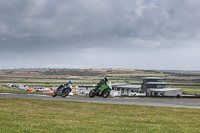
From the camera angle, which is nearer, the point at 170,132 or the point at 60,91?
the point at 170,132

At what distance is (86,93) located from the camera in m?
84.4

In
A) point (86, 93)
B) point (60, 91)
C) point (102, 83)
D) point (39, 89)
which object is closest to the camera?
point (102, 83)

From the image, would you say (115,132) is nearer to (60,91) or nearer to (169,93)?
(60,91)

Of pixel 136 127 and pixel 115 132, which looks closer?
pixel 115 132

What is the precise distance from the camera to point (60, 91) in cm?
5159

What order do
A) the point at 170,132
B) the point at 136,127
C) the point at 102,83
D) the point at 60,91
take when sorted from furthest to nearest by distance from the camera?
the point at 60,91 < the point at 102,83 < the point at 136,127 < the point at 170,132

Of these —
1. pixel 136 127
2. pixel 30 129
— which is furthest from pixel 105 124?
pixel 30 129

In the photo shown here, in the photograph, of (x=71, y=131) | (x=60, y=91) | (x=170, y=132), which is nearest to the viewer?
(x=71, y=131)

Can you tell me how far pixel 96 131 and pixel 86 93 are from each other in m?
67.7

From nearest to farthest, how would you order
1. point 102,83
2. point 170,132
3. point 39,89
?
point 170,132, point 102,83, point 39,89

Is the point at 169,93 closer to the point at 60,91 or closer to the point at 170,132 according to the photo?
the point at 60,91

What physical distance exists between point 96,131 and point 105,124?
10.4 ft

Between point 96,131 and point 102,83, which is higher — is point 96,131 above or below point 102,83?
below

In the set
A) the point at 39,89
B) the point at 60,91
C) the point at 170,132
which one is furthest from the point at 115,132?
the point at 39,89
